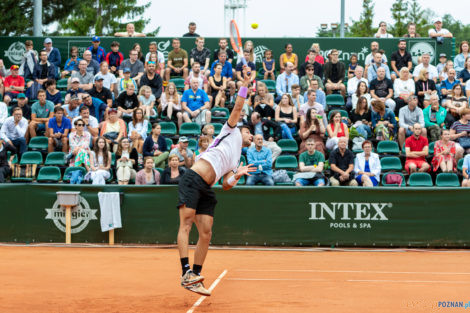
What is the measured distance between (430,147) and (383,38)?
6.27 metres

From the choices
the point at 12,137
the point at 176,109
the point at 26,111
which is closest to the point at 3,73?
the point at 26,111

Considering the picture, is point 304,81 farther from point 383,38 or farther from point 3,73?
point 3,73

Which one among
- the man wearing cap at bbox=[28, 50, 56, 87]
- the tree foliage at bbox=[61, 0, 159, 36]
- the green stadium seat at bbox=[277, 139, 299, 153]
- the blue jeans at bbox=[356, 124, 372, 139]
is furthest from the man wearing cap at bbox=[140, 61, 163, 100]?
the tree foliage at bbox=[61, 0, 159, 36]

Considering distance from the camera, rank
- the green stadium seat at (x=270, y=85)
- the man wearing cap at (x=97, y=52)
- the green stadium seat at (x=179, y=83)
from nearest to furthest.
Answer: the green stadium seat at (x=270, y=85)
the green stadium seat at (x=179, y=83)
the man wearing cap at (x=97, y=52)

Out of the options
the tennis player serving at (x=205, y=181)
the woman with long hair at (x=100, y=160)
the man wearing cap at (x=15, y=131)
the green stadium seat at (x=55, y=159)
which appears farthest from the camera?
the man wearing cap at (x=15, y=131)

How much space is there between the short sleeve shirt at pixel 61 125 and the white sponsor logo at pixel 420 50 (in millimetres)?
11163

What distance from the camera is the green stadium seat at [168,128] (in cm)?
1750

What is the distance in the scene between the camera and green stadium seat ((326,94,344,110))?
19031mm

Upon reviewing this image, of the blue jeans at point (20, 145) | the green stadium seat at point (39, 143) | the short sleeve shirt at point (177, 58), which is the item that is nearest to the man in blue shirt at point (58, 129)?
the green stadium seat at point (39, 143)

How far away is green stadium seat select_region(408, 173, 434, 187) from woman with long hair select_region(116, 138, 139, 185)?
6052 mm

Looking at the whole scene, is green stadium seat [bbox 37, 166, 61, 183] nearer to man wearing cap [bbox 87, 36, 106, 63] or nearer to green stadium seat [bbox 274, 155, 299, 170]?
green stadium seat [bbox 274, 155, 299, 170]

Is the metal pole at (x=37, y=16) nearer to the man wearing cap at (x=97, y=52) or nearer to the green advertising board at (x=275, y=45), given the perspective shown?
the green advertising board at (x=275, y=45)

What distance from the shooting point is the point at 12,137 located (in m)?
16.7

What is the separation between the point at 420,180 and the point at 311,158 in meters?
2.41
